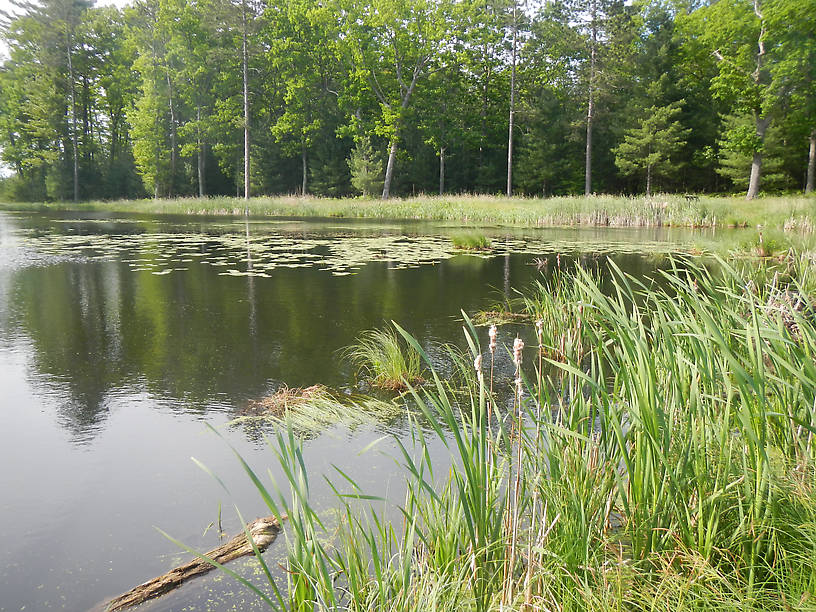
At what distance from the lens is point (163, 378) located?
424cm

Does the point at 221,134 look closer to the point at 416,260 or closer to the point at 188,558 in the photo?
the point at 416,260

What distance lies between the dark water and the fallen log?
5cm

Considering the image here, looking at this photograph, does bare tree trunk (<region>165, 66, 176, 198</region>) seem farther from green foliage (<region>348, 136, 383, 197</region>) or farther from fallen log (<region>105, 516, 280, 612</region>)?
fallen log (<region>105, 516, 280, 612</region>)

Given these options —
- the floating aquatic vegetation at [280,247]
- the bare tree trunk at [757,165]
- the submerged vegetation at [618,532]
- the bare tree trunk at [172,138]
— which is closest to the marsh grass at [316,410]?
the submerged vegetation at [618,532]

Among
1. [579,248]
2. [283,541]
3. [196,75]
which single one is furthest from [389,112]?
[283,541]

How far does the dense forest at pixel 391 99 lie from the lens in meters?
30.5

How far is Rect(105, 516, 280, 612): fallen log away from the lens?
194cm

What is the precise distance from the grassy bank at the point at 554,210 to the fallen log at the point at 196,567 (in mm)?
14108

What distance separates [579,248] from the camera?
473 inches

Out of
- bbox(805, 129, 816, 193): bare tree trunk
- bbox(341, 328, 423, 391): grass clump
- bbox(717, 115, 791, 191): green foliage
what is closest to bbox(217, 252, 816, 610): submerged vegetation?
bbox(341, 328, 423, 391): grass clump

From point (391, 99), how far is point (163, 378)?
29915mm

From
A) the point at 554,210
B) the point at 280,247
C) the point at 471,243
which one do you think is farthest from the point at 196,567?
the point at 554,210

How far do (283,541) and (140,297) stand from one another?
5742mm

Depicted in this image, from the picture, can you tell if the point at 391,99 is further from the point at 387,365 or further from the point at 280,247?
the point at 387,365
